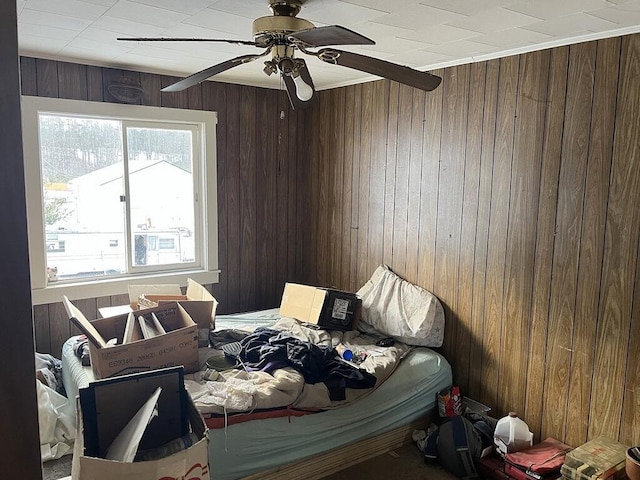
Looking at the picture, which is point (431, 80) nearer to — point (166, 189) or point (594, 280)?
point (594, 280)

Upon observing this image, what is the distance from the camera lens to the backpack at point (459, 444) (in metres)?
2.69

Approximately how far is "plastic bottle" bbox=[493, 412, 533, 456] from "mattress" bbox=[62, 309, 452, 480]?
0.44 metres

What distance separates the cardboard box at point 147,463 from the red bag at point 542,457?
177 centimetres

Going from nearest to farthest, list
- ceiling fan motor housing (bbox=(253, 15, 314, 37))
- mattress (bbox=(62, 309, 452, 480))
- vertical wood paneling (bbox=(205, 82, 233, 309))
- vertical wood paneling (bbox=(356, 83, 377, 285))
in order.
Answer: ceiling fan motor housing (bbox=(253, 15, 314, 37)) < mattress (bbox=(62, 309, 452, 480)) < vertical wood paneling (bbox=(356, 83, 377, 285)) < vertical wood paneling (bbox=(205, 82, 233, 309))

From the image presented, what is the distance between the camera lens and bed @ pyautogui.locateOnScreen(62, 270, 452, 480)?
7.60 feet

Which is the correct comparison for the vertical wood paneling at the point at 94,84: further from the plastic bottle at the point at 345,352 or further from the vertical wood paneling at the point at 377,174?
the plastic bottle at the point at 345,352

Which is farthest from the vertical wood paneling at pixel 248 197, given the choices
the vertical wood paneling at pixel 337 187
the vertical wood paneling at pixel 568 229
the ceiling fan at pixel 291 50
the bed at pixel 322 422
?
the vertical wood paneling at pixel 568 229

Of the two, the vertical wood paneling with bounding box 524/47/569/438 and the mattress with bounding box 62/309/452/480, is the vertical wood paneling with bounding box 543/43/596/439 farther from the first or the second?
the mattress with bounding box 62/309/452/480

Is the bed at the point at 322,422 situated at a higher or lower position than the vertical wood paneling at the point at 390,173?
lower

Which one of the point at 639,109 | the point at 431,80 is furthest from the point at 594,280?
the point at 431,80

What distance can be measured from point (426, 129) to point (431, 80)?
146 centimetres

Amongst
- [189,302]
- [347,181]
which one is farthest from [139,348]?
[347,181]

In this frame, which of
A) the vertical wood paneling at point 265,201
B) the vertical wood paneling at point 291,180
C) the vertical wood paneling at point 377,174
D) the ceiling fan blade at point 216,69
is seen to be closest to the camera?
the ceiling fan blade at point 216,69

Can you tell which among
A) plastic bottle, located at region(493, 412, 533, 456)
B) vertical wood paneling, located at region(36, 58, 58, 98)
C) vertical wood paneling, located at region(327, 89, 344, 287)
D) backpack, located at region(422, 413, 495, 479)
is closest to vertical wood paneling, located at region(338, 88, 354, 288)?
vertical wood paneling, located at region(327, 89, 344, 287)
